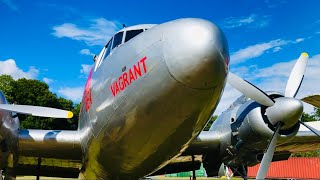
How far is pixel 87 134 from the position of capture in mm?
7891

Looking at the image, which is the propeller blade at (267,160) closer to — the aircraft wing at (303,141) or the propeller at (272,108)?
the propeller at (272,108)

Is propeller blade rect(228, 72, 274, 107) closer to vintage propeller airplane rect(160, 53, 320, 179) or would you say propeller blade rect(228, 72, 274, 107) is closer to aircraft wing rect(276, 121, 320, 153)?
vintage propeller airplane rect(160, 53, 320, 179)

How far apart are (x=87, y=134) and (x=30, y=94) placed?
51.8 meters

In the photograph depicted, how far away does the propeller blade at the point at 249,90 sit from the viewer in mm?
9078

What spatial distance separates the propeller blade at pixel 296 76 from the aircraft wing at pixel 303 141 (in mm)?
1694

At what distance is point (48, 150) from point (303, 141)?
8.22m

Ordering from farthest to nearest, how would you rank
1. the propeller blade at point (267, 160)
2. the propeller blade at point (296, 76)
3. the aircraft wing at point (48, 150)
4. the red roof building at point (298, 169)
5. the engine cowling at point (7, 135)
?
the red roof building at point (298, 169) → the propeller blade at point (296, 76) → the aircraft wing at point (48, 150) → the engine cowling at point (7, 135) → the propeller blade at point (267, 160)

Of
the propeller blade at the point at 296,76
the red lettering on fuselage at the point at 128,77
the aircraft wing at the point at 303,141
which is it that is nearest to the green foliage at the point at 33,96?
the aircraft wing at the point at 303,141

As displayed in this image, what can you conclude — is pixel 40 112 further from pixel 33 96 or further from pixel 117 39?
pixel 33 96

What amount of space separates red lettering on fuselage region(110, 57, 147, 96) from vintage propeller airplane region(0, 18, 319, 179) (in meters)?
0.02

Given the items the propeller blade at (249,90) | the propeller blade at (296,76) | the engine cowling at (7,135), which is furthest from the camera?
the propeller blade at (296,76)

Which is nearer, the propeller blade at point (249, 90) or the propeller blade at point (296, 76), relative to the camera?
the propeller blade at point (249, 90)

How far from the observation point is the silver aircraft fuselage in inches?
183

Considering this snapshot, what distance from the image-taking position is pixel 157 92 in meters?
5.04
